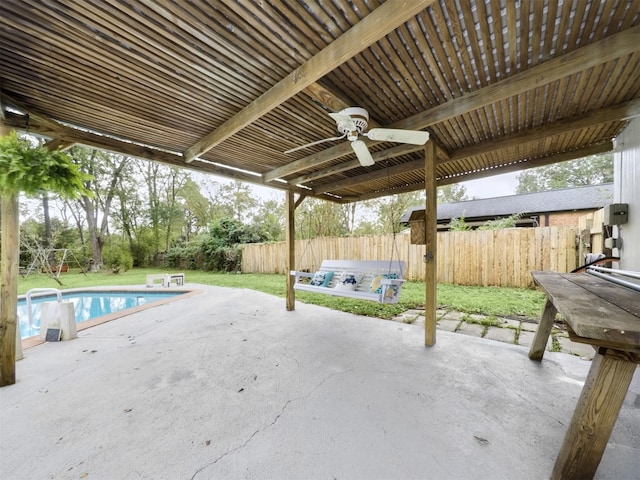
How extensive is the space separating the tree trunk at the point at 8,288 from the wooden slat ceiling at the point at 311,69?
0.78 m

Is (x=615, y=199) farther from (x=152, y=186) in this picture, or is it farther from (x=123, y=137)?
(x=152, y=186)

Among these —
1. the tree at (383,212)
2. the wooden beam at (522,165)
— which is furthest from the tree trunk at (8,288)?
the tree at (383,212)

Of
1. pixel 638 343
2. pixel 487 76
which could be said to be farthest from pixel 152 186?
pixel 638 343

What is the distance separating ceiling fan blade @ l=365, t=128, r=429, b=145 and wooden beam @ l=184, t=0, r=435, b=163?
0.67m

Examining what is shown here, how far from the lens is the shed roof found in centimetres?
954

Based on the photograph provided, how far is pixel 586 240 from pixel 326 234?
25.2 ft

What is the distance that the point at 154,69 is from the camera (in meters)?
1.90

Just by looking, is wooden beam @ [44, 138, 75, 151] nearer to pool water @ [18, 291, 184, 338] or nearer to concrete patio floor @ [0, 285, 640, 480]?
concrete patio floor @ [0, 285, 640, 480]

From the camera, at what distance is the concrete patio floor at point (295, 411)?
4.31 ft

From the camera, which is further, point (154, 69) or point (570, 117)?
point (570, 117)

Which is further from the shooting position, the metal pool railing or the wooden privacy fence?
the wooden privacy fence

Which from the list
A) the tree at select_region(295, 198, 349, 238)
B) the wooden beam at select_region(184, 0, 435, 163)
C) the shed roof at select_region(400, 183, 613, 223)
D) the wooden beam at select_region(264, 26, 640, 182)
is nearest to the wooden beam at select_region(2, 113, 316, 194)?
the wooden beam at select_region(184, 0, 435, 163)

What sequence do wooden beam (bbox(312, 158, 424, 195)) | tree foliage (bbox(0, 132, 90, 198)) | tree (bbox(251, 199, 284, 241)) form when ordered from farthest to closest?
tree (bbox(251, 199, 284, 241)), wooden beam (bbox(312, 158, 424, 195)), tree foliage (bbox(0, 132, 90, 198))

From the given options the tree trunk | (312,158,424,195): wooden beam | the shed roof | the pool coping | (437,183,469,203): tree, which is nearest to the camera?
the tree trunk
